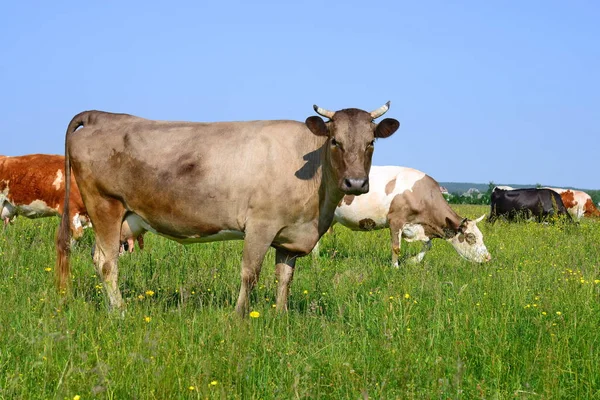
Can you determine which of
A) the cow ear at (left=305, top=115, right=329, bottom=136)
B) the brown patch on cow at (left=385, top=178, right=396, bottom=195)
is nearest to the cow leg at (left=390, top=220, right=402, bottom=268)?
the brown patch on cow at (left=385, top=178, right=396, bottom=195)

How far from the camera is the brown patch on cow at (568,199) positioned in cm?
3338

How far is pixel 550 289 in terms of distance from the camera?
738 cm

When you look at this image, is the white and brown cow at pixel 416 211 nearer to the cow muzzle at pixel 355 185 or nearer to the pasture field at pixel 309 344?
the pasture field at pixel 309 344

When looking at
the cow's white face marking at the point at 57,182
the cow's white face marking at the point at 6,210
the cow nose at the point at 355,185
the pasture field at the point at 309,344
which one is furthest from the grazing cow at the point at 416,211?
the cow's white face marking at the point at 6,210

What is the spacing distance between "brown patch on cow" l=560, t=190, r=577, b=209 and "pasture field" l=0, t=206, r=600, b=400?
26.9 m

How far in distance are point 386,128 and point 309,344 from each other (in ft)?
9.19

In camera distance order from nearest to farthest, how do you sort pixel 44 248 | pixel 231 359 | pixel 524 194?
pixel 231 359 < pixel 44 248 < pixel 524 194

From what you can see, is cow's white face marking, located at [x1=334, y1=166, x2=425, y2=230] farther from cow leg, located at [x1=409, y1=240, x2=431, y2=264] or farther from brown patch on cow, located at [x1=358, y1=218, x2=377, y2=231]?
cow leg, located at [x1=409, y1=240, x2=431, y2=264]

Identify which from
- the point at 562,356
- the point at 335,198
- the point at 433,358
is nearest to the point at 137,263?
the point at 335,198

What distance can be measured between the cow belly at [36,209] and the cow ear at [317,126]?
29.9ft

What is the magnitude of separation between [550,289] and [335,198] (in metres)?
2.79

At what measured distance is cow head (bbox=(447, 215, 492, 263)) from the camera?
12109mm

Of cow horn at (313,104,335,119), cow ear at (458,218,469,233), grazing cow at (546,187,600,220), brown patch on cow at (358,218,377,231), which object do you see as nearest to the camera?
cow horn at (313,104,335,119)

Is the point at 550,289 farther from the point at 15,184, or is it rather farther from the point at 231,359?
the point at 15,184
